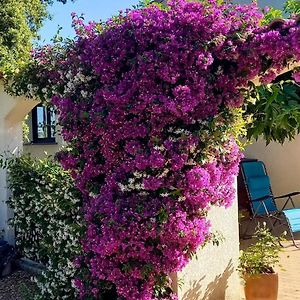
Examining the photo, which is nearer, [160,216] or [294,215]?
[160,216]

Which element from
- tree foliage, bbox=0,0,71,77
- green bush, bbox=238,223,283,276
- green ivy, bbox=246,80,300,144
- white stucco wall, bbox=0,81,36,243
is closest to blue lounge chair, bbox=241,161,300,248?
green ivy, bbox=246,80,300,144

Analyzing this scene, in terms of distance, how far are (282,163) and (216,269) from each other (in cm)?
616

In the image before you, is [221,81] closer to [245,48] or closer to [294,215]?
[245,48]

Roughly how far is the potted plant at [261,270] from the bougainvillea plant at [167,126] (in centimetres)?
117

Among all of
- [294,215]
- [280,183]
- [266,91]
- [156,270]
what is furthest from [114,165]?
[280,183]

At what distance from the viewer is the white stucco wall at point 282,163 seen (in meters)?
10.7

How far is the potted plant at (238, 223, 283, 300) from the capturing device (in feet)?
17.1

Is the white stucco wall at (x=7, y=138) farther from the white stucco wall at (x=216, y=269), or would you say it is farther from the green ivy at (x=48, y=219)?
the white stucco wall at (x=216, y=269)

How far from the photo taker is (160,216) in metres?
4.04

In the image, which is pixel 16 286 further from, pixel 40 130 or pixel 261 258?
pixel 40 130

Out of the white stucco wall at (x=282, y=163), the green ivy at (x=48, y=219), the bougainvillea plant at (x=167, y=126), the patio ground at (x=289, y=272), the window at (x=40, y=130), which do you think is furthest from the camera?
the window at (x=40, y=130)

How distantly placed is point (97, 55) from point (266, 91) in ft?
7.12

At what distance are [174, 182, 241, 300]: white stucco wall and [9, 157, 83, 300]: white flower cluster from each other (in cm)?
120

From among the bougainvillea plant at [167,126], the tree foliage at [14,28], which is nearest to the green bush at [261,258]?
the bougainvillea plant at [167,126]
